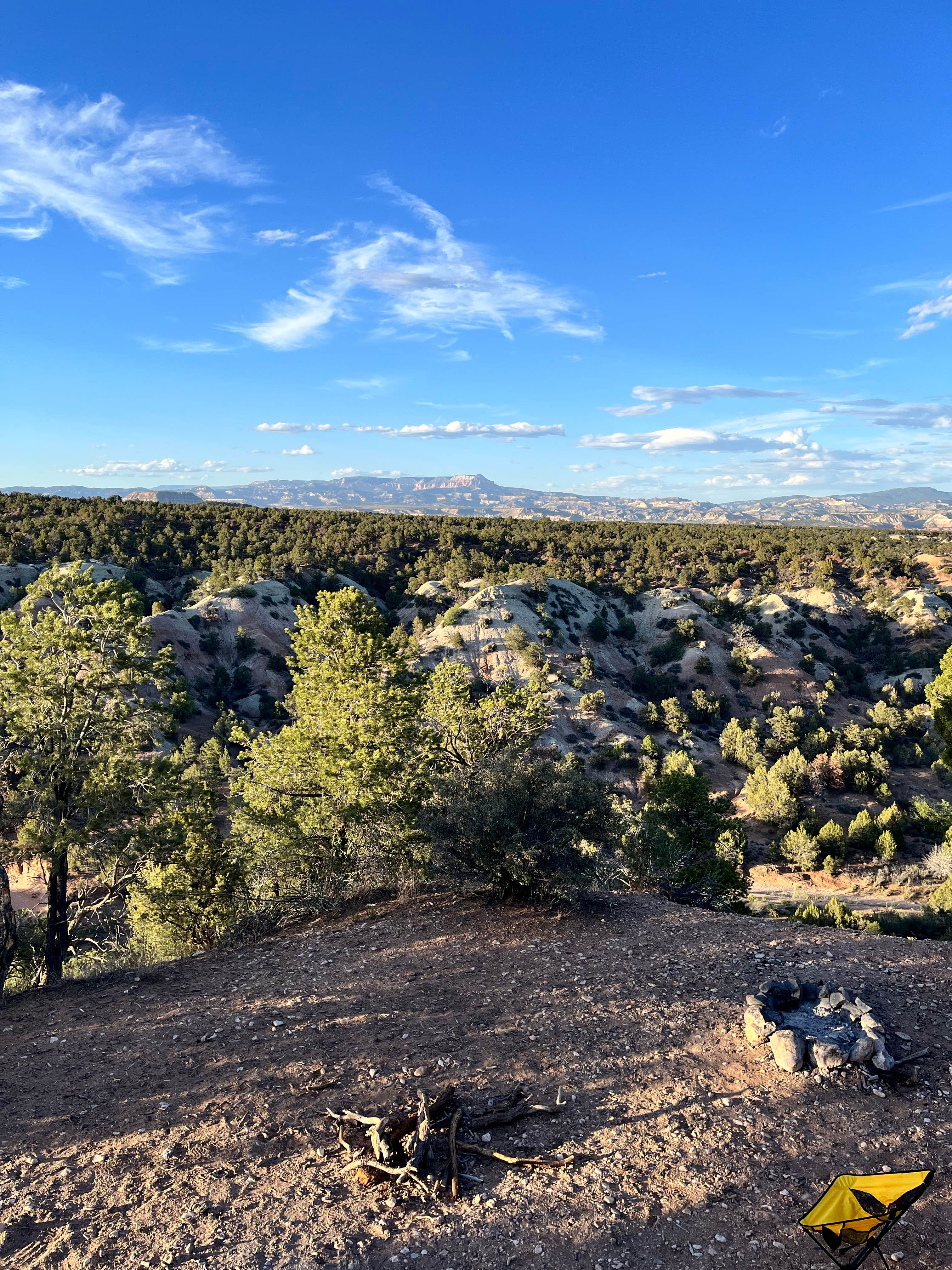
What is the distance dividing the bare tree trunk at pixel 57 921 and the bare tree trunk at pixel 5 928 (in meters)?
0.83

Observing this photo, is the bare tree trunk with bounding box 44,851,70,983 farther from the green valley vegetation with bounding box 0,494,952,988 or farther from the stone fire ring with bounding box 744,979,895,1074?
the stone fire ring with bounding box 744,979,895,1074

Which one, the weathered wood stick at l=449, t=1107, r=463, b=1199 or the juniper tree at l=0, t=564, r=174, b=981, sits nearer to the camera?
the weathered wood stick at l=449, t=1107, r=463, b=1199

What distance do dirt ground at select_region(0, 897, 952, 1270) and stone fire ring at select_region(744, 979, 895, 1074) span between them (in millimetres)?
277

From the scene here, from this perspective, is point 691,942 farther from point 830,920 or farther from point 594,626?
point 594,626

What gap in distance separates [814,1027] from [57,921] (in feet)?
48.1

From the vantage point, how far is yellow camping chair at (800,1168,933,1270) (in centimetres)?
532

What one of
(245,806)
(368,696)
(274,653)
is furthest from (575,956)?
(274,653)

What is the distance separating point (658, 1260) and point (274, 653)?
2269 inches

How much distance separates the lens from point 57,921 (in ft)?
44.1

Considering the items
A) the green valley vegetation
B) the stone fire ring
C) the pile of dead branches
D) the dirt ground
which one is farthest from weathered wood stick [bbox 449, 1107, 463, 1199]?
the green valley vegetation

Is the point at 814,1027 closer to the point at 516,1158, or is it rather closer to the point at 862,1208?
the point at 862,1208

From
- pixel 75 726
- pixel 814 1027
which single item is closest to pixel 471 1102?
pixel 814 1027

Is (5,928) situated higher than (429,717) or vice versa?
(429,717)

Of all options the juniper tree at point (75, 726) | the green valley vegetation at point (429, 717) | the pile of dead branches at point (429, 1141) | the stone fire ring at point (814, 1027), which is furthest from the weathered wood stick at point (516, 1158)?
the juniper tree at point (75, 726)
